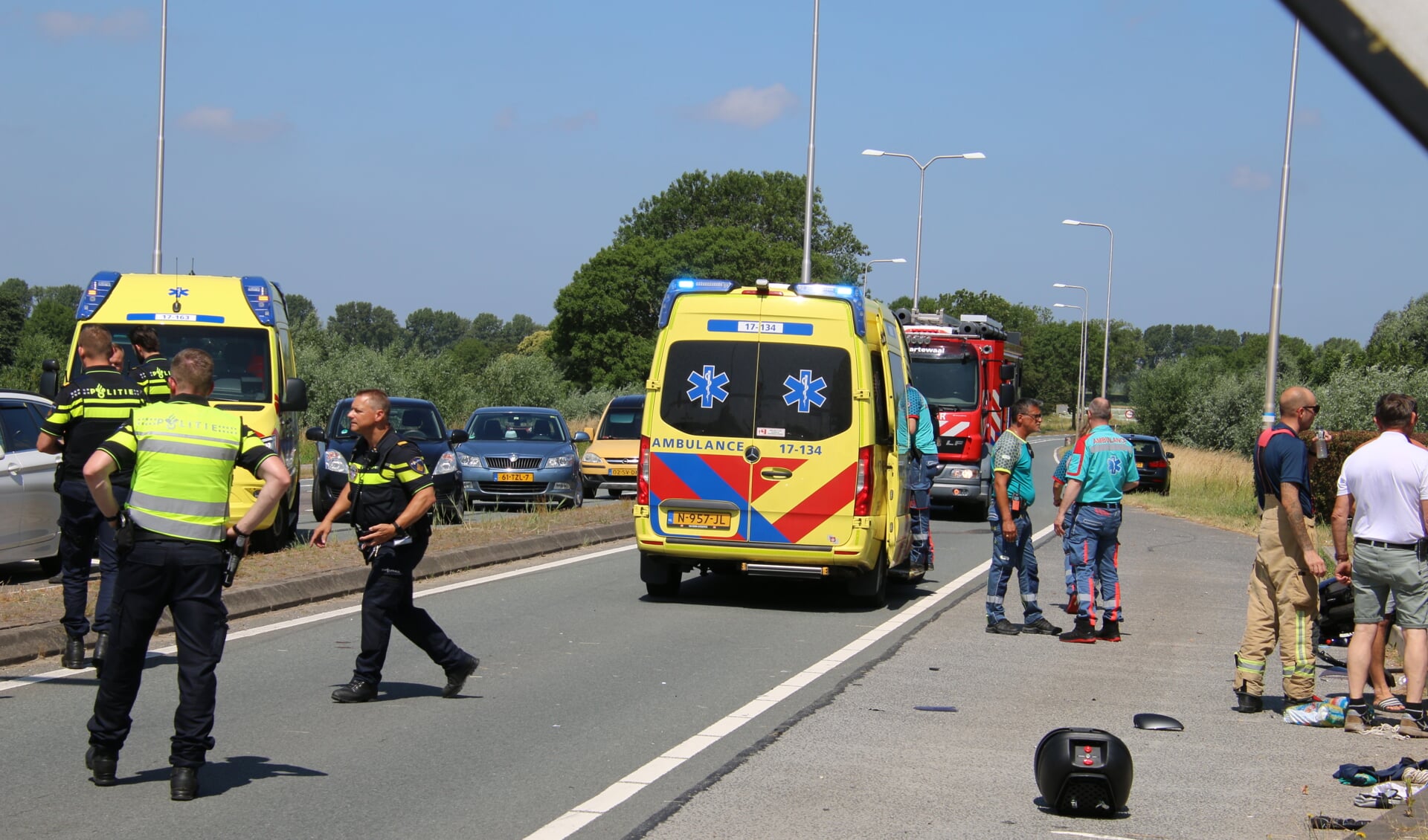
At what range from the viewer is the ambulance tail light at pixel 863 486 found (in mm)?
12117

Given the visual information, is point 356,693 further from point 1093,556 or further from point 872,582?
point 1093,556

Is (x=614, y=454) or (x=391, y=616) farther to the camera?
(x=614, y=454)

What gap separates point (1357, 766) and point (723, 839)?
323cm

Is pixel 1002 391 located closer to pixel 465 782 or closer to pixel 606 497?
pixel 606 497

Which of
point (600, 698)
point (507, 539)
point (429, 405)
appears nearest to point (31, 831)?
point (600, 698)

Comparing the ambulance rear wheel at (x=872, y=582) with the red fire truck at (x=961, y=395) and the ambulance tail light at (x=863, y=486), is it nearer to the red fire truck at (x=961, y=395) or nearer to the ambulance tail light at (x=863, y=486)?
the ambulance tail light at (x=863, y=486)

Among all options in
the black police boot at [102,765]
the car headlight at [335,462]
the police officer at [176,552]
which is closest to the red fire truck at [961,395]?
the car headlight at [335,462]

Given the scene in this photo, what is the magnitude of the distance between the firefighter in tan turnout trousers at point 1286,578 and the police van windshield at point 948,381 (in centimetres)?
1574

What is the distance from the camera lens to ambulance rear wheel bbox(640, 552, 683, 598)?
1270 cm

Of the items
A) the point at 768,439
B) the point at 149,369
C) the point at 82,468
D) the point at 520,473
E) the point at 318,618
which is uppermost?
the point at 149,369

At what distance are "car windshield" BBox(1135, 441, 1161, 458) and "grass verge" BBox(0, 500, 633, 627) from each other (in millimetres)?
19853

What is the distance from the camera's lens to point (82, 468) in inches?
327

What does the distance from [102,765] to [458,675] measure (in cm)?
238

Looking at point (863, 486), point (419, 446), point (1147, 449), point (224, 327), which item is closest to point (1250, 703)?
point (863, 486)
